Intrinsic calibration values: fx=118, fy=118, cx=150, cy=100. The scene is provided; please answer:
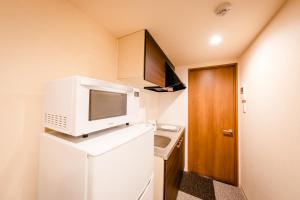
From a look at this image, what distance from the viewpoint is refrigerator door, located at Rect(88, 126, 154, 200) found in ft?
1.48

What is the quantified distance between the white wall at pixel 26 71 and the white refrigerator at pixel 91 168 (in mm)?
98

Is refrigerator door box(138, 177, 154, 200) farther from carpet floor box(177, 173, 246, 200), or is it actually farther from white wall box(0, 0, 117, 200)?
carpet floor box(177, 173, 246, 200)

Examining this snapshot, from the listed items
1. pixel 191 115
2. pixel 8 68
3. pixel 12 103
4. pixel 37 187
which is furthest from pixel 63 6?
pixel 191 115

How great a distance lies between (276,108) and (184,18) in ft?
3.63

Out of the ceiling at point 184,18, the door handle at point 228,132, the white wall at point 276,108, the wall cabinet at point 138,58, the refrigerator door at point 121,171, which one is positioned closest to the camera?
the refrigerator door at point 121,171

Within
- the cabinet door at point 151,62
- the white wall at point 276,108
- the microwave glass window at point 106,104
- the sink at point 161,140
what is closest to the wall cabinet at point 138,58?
the cabinet door at point 151,62

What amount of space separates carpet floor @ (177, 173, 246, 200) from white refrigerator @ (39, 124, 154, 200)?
1.43 meters

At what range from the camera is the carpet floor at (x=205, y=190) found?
5.71 ft

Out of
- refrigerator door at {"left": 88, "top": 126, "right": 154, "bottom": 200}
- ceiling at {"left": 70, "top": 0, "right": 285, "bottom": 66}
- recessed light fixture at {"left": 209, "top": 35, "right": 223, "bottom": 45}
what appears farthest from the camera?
recessed light fixture at {"left": 209, "top": 35, "right": 223, "bottom": 45}

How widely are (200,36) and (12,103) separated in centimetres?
167

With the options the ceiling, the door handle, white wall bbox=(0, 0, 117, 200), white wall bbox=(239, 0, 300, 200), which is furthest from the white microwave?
the door handle

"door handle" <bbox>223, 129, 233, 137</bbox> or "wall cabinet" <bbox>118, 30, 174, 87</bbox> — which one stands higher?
"wall cabinet" <bbox>118, 30, 174, 87</bbox>

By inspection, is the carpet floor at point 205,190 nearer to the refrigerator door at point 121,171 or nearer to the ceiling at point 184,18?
the refrigerator door at point 121,171

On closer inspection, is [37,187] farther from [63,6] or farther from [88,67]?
[63,6]
